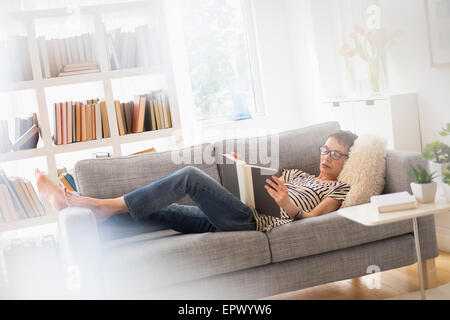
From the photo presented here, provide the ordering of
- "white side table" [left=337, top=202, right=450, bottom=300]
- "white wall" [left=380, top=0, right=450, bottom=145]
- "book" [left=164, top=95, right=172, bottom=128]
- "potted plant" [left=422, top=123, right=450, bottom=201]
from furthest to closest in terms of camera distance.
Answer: "book" [left=164, top=95, right=172, bottom=128] < "white wall" [left=380, top=0, right=450, bottom=145] < "potted plant" [left=422, top=123, right=450, bottom=201] < "white side table" [left=337, top=202, right=450, bottom=300]

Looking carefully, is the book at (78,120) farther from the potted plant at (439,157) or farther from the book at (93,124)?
the potted plant at (439,157)

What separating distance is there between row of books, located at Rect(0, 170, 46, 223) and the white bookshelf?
2.2 inches

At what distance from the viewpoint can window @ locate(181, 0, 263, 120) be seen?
4.52 metres

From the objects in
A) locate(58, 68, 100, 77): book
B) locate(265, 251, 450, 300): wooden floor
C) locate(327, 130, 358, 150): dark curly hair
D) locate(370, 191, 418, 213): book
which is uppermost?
locate(58, 68, 100, 77): book

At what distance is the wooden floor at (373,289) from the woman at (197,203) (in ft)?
1.46

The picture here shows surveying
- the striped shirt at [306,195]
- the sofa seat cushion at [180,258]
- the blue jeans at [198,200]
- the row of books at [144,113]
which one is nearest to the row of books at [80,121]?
the row of books at [144,113]

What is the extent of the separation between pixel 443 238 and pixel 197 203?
1.54 m

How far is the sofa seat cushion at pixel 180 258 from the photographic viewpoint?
7.38ft

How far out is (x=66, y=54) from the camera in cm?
363

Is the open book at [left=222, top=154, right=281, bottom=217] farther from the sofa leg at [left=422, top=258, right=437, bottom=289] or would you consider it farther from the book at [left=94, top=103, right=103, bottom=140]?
the book at [left=94, top=103, right=103, bottom=140]

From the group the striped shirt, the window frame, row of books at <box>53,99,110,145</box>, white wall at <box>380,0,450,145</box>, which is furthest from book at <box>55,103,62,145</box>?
white wall at <box>380,0,450,145</box>

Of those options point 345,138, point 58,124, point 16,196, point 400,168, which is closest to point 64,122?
point 58,124

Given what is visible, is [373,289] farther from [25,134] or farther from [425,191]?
[25,134]
